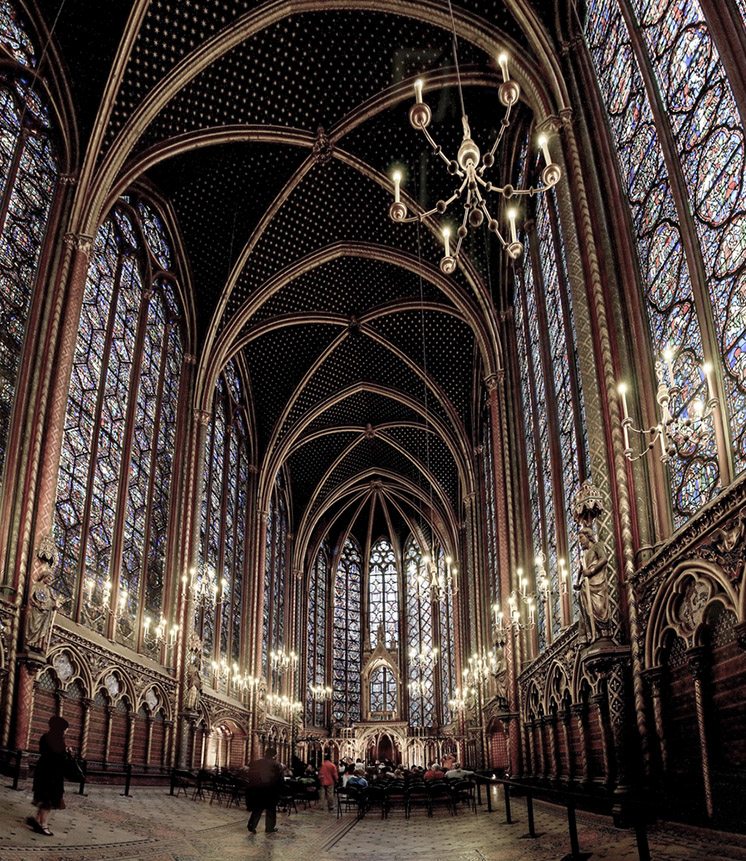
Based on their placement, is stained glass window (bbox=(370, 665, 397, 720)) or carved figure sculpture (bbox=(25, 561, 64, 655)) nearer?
carved figure sculpture (bbox=(25, 561, 64, 655))

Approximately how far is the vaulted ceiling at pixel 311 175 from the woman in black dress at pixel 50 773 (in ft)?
38.7

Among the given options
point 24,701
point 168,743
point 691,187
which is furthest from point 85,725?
point 691,187

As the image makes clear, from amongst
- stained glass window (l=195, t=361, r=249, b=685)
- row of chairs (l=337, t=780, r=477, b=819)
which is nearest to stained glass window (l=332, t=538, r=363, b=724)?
stained glass window (l=195, t=361, r=249, b=685)

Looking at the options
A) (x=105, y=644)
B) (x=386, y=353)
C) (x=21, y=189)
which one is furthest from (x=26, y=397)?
(x=386, y=353)

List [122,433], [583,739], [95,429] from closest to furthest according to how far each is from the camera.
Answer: [583,739]
[95,429]
[122,433]

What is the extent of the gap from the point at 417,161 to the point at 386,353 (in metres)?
9.97

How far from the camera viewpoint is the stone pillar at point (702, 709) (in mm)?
8125

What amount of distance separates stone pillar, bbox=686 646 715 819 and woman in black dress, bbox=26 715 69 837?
6975 millimetres

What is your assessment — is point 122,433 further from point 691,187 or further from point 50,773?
point 691,187

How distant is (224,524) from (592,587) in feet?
62.0

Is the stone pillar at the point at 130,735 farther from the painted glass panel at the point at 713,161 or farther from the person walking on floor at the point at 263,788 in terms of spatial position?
the painted glass panel at the point at 713,161

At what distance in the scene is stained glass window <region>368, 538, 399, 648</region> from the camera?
1729 inches

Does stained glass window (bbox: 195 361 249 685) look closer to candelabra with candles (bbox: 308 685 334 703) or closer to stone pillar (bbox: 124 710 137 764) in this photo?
stone pillar (bbox: 124 710 137 764)

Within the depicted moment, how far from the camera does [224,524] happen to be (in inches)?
1091
